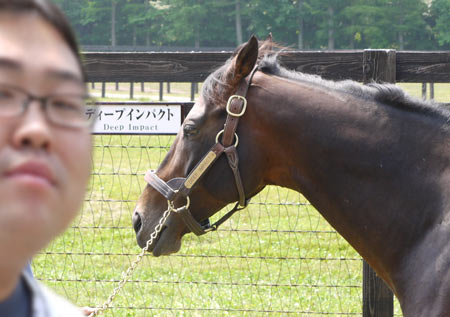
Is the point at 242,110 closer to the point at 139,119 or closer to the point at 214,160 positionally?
the point at 214,160

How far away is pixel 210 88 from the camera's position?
2.97 metres

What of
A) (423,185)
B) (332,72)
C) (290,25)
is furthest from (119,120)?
(290,25)

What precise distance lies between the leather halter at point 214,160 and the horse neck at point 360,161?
0.24 ft

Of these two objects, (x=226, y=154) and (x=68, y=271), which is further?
(x=68, y=271)

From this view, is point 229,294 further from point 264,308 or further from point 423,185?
point 423,185

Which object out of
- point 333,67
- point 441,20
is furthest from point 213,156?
point 441,20

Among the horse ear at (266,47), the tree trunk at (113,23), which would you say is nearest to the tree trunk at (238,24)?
the tree trunk at (113,23)

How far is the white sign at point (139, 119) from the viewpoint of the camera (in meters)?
4.29

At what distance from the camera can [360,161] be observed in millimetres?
2654

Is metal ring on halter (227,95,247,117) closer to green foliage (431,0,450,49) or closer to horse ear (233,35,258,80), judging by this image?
horse ear (233,35,258,80)

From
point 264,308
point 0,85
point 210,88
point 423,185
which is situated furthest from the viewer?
point 264,308

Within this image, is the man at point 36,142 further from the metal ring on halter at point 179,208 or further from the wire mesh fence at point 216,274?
the wire mesh fence at point 216,274

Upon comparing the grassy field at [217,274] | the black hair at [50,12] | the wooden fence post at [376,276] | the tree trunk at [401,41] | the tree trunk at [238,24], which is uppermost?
the tree trunk at [238,24]

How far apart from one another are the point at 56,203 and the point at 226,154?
7.67 ft
